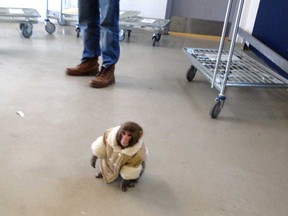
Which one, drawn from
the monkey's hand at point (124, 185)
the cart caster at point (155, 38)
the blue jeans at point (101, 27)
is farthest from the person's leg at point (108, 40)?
the cart caster at point (155, 38)

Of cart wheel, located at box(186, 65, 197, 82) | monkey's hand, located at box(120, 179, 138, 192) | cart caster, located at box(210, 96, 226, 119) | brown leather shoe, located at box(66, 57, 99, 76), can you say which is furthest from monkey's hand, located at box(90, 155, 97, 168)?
cart wheel, located at box(186, 65, 197, 82)

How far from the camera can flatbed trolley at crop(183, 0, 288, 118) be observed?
6.02 ft

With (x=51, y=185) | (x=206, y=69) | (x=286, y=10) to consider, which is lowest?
(x=51, y=185)

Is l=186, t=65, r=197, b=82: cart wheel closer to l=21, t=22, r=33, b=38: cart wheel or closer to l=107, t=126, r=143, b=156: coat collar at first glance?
l=107, t=126, r=143, b=156: coat collar

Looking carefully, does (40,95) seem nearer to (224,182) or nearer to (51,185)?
(51,185)

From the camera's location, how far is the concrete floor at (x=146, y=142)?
117 cm

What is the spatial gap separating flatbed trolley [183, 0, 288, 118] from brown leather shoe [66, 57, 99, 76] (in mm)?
610

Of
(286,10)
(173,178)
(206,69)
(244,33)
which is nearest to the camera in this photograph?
(173,178)

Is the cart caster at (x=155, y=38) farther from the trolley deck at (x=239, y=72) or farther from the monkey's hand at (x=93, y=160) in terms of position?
the monkey's hand at (x=93, y=160)

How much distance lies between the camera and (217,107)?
1834 millimetres

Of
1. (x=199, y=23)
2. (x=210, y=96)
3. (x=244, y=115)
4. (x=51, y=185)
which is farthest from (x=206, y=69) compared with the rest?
(x=199, y=23)

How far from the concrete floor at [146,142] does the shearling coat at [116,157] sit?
0.06m

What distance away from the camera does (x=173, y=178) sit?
4.30ft

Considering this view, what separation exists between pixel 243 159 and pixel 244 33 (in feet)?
5.78
